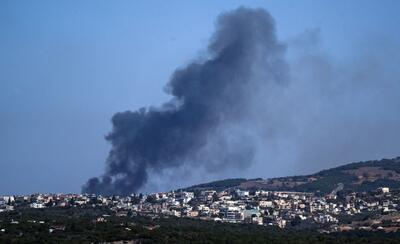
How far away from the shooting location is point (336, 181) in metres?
121

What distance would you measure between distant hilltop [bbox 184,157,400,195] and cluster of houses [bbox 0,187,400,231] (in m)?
10.6

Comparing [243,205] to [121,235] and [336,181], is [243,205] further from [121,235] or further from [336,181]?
[121,235]

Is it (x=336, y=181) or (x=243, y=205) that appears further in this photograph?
(x=336, y=181)

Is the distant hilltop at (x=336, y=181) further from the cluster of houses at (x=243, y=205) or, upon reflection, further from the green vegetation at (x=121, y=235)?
the green vegetation at (x=121, y=235)

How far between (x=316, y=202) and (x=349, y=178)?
28.7 m

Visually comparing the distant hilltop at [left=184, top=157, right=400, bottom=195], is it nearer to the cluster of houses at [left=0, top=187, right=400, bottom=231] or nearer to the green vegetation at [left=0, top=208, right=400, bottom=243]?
the cluster of houses at [left=0, top=187, right=400, bottom=231]

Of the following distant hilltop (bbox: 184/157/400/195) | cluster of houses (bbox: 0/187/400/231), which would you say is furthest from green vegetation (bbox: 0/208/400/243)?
distant hilltop (bbox: 184/157/400/195)

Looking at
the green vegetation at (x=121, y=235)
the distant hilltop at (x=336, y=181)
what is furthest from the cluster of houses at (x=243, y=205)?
the green vegetation at (x=121, y=235)

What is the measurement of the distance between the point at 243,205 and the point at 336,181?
1285 inches

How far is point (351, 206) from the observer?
3529 inches

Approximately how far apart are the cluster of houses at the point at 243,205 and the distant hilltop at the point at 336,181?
10582 millimetres

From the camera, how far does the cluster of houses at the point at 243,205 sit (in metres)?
80.9

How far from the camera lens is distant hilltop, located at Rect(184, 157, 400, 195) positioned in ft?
373

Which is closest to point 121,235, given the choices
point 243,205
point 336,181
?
point 243,205
